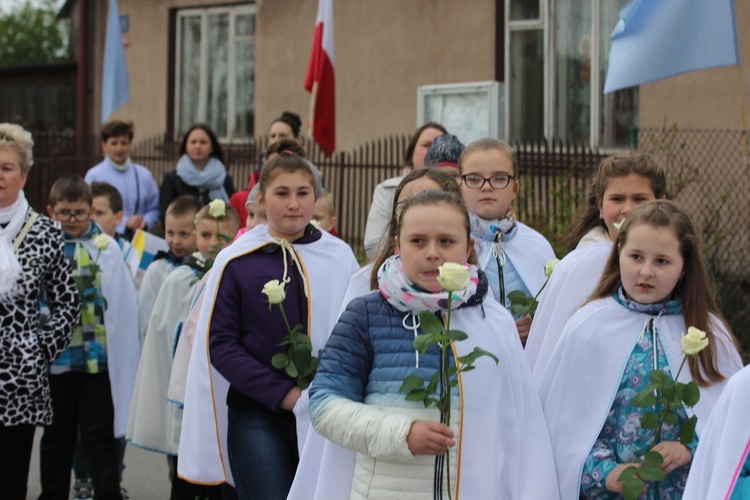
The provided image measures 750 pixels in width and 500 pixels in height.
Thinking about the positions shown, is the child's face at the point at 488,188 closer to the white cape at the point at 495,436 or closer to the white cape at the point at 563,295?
the white cape at the point at 563,295

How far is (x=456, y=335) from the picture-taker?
3568 millimetres

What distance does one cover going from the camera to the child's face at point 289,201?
203 inches

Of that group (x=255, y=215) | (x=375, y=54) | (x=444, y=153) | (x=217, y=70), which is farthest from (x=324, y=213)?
(x=217, y=70)

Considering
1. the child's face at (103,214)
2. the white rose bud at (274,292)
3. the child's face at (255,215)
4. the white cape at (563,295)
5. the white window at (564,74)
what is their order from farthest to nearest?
the white window at (564,74) < the child's face at (103,214) < the child's face at (255,215) < the white rose bud at (274,292) < the white cape at (563,295)

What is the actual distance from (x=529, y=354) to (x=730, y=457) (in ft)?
5.69

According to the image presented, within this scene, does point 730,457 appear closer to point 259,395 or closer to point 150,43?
point 259,395

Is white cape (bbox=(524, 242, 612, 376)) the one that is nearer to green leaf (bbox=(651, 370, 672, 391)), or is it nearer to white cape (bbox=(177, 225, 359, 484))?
green leaf (bbox=(651, 370, 672, 391))

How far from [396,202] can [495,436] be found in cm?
136

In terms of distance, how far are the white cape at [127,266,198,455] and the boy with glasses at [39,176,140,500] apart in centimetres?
17

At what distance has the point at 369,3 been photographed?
15.2m

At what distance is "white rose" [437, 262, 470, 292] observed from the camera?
3.45 meters

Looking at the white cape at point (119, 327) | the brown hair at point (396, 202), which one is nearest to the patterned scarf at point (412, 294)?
the brown hair at point (396, 202)

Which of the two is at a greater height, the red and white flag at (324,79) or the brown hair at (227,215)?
the red and white flag at (324,79)

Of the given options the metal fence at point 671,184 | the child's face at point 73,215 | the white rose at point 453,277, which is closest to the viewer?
the white rose at point 453,277
